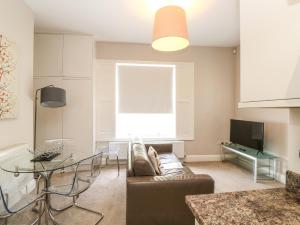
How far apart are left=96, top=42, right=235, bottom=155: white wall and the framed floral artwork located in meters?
3.23

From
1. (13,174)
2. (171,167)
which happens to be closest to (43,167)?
(13,174)

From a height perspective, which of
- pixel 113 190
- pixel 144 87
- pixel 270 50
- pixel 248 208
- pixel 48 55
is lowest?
pixel 113 190

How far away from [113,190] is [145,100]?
2.23 meters

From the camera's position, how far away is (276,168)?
3686 mm

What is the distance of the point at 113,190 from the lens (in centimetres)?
323

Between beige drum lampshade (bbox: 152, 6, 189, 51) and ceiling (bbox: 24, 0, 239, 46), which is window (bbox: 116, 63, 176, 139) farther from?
beige drum lampshade (bbox: 152, 6, 189, 51)

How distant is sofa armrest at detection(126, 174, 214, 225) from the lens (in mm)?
2016

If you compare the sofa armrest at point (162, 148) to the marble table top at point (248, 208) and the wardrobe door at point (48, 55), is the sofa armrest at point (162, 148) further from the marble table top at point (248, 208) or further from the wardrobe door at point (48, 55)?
the marble table top at point (248, 208)

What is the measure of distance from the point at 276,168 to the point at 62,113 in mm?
4274

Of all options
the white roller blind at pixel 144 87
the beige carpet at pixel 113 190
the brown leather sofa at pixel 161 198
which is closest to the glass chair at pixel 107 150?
the beige carpet at pixel 113 190

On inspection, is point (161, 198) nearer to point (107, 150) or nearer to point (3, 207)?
point (3, 207)

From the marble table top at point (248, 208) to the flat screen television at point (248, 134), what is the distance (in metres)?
2.93

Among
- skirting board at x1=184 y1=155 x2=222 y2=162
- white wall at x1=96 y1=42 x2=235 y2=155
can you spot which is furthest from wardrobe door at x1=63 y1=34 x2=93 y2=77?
skirting board at x1=184 y1=155 x2=222 y2=162

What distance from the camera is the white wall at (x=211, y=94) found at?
493 centimetres
